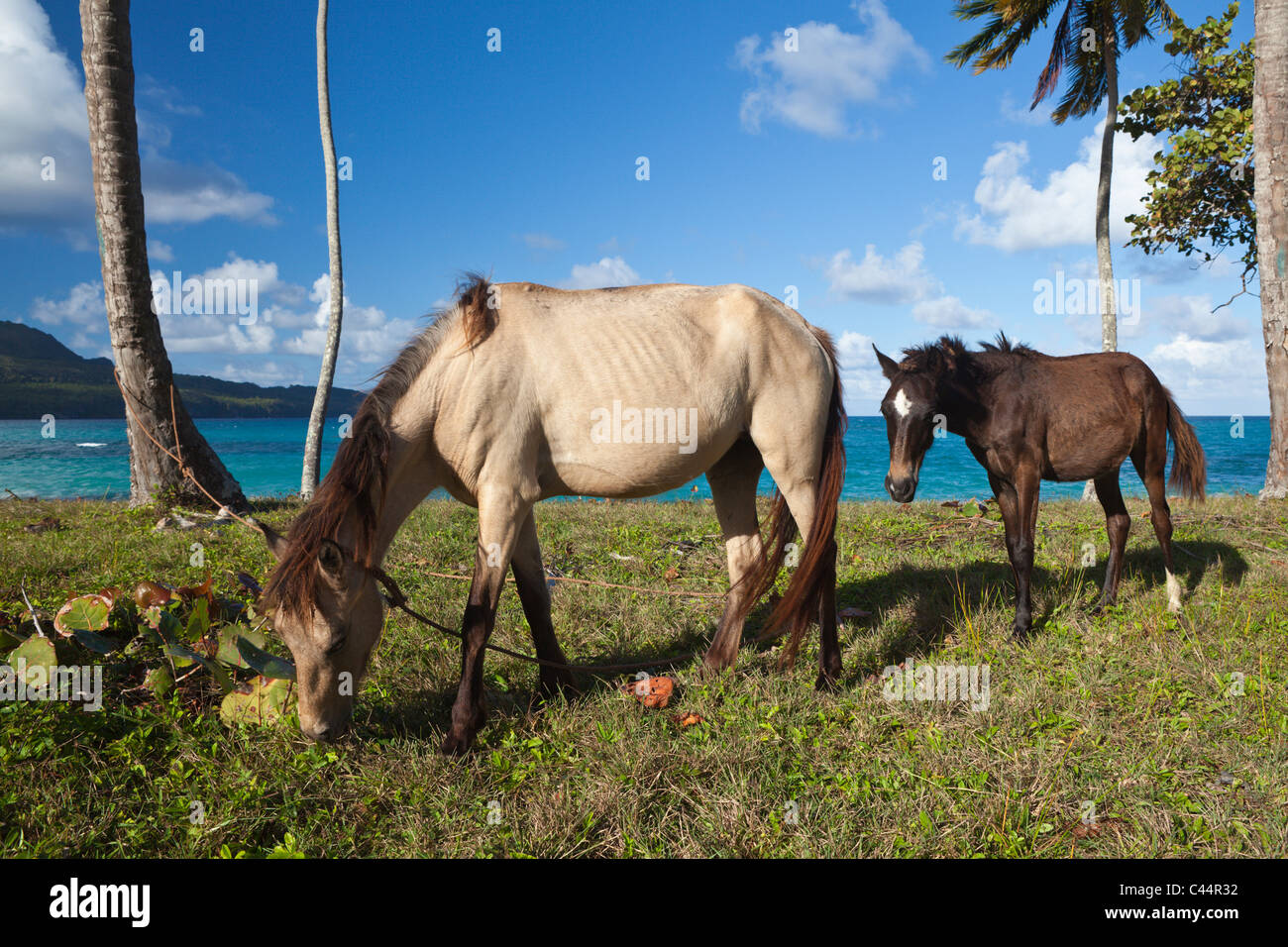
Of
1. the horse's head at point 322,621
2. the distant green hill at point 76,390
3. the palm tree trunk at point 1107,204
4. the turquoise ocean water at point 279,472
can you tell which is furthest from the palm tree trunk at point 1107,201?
the distant green hill at point 76,390

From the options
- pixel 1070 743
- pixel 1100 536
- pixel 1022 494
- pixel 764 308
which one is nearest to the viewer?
pixel 1070 743

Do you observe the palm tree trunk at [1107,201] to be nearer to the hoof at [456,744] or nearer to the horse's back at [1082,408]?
the horse's back at [1082,408]

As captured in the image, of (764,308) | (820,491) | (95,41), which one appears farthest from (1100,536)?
(95,41)

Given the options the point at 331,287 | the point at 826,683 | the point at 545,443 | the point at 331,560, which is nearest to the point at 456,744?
the point at 331,560

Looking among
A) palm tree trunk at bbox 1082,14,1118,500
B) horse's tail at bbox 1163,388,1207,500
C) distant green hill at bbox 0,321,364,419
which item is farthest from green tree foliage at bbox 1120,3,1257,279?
distant green hill at bbox 0,321,364,419

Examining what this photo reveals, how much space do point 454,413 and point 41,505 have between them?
865 cm

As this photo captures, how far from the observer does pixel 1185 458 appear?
605 centimetres

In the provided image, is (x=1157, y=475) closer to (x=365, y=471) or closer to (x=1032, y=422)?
(x=1032, y=422)

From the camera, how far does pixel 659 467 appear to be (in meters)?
3.75

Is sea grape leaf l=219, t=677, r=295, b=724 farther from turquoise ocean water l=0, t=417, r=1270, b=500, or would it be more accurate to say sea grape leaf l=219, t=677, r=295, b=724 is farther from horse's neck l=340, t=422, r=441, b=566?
turquoise ocean water l=0, t=417, r=1270, b=500

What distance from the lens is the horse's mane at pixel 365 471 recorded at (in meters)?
2.85
